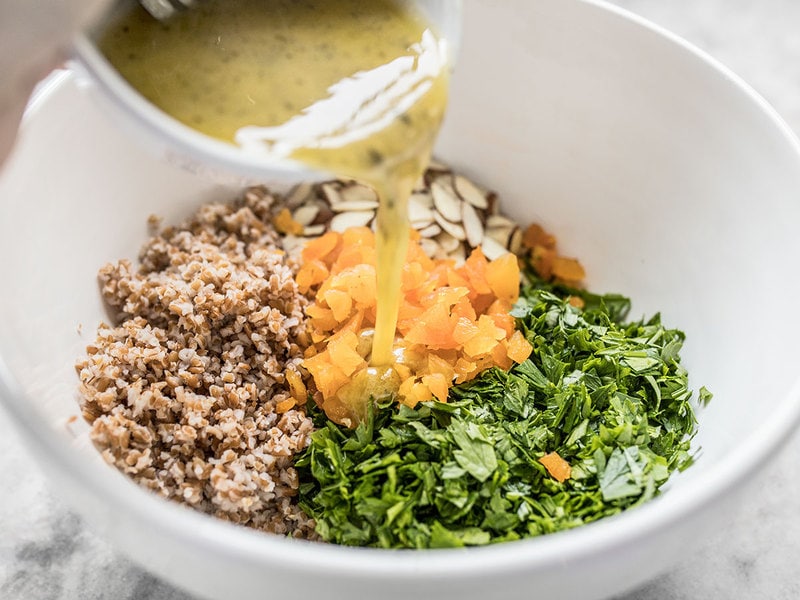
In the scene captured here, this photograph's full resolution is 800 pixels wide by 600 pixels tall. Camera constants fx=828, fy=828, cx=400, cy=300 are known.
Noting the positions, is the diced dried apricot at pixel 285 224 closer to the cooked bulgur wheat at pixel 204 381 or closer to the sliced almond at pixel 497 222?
the cooked bulgur wheat at pixel 204 381

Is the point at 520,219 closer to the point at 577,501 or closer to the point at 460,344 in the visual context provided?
the point at 460,344

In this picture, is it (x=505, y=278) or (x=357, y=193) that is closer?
(x=505, y=278)

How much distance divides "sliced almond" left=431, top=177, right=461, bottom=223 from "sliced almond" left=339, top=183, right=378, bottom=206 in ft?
0.48

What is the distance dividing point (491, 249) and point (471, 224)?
0.08 m

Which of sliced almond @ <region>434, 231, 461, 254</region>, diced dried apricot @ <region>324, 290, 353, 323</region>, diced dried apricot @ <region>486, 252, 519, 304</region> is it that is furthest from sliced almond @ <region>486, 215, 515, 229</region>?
diced dried apricot @ <region>324, 290, 353, 323</region>

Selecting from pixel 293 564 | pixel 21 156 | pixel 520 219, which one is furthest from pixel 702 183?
pixel 21 156

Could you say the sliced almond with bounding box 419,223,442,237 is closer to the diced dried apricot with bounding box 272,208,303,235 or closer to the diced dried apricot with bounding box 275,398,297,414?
the diced dried apricot with bounding box 272,208,303,235

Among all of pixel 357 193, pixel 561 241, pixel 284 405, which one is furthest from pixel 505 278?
pixel 284 405

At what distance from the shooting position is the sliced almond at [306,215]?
6.51ft

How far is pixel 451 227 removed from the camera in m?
1.98

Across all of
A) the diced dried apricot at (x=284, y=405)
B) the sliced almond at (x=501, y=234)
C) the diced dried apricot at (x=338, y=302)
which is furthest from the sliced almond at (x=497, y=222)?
the diced dried apricot at (x=284, y=405)

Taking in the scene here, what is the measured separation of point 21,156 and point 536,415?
1.05m

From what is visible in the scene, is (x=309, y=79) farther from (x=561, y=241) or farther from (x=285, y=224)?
(x=561, y=241)

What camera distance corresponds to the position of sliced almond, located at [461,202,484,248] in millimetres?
1977
